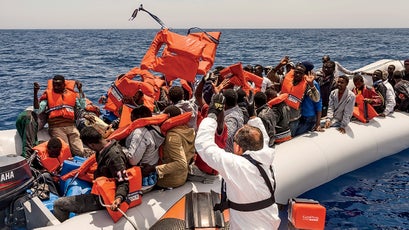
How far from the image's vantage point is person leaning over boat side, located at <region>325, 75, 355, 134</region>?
696 cm

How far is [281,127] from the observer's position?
21.0 feet

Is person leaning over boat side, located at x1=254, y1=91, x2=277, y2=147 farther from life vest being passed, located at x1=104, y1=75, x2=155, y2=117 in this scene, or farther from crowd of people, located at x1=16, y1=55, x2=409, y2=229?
life vest being passed, located at x1=104, y1=75, x2=155, y2=117

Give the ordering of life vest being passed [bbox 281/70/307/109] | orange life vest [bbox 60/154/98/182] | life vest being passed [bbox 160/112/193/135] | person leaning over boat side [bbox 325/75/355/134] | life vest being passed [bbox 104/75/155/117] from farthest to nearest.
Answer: person leaning over boat side [bbox 325/75/355/134] < life vest being passed [bbox 281/70/307/109] < life vest being passed [bbox 104/75/155/117] < orange life vest [bbox 60/154/98/182] < life vest being passed [bbox 160/112/193/135]

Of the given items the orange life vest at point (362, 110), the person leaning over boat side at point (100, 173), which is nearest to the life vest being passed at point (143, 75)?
the person leaning over boat side at point (100, 173)

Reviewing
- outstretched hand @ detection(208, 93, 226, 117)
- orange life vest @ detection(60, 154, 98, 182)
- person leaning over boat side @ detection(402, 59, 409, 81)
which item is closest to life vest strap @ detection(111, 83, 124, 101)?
orange life vest @ detection(60, 154, 98, 182)

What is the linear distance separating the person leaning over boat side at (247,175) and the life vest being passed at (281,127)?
3072mm

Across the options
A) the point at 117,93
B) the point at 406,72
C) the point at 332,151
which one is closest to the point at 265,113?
the point at 332,151

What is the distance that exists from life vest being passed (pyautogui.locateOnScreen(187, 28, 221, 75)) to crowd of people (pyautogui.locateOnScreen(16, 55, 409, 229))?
0.79 feet

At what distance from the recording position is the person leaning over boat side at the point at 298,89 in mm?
6465

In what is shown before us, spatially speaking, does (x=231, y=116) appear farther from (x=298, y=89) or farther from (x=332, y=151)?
(x=332, y=151)

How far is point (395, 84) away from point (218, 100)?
6.62 m

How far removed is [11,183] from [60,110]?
6.97 ft

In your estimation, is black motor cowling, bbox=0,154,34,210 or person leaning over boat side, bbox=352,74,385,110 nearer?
black motor cowling, bbox=0,154,34,210

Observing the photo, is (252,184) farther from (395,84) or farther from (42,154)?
(395,84)
